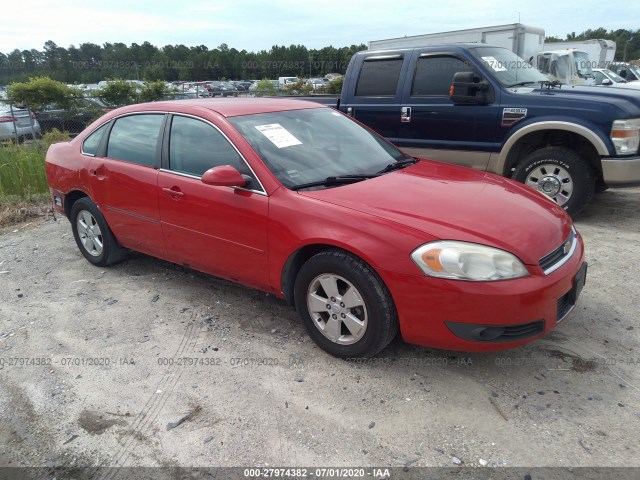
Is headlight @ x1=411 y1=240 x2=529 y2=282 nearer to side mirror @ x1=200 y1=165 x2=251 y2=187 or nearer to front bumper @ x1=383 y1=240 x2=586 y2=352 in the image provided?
front bumper @ x1=383 y1=240 x2=586 y2=352

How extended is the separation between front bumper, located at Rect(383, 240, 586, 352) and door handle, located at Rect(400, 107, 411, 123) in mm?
3989

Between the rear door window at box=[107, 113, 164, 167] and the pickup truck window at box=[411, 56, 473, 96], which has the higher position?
the pickup truck window at box=[411, 56, 473, 96]

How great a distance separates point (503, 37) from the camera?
543 inches

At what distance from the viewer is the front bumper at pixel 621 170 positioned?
5.26 m

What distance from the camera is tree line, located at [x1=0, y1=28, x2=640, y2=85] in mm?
28531

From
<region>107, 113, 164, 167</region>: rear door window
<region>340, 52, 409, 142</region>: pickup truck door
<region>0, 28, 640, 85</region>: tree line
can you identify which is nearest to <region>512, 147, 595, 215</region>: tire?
<region>340, 52, 409, 142</region>: pickup truck door

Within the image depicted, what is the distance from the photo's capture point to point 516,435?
2.54m

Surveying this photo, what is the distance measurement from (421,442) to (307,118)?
2592mm

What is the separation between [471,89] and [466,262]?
3.83m

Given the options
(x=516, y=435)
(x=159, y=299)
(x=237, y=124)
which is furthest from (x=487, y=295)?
(x=159, y=299)

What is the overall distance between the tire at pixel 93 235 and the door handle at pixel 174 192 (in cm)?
113

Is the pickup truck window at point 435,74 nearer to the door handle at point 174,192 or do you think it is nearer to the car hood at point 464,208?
the car hood at point 464,208

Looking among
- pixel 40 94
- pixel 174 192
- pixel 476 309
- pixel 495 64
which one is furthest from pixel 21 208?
pixel 40 94

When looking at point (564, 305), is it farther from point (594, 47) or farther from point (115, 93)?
point (594, 47)
